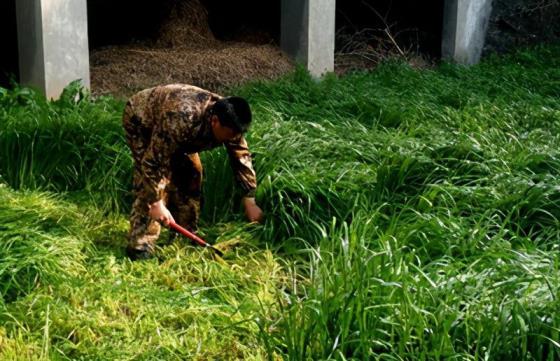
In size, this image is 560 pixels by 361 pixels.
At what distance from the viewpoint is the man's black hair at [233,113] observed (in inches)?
183

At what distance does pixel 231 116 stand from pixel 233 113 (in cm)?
2

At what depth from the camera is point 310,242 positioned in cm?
520

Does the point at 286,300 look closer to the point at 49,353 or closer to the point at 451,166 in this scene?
the point at 49,353

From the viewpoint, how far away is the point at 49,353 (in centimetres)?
399

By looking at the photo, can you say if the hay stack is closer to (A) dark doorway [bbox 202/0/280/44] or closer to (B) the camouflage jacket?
(A) dark doorway [bbox 202/0/280/44]

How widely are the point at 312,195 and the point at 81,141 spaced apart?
1638 millimetres

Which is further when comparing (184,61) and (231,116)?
(184,61)

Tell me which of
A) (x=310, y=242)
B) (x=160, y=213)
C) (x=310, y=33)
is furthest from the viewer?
(x=310, y=33)

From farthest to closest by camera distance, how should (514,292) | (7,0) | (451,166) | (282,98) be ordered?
(7,0) → (282,98) → (451,166) → (514,292)

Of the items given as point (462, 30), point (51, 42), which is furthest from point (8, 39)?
point (462, 30)

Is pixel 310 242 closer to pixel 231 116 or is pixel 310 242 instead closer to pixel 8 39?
pixel 231 116

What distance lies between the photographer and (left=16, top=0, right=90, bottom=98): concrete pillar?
7.07 m

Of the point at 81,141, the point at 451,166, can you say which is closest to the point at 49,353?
the point at 81,141

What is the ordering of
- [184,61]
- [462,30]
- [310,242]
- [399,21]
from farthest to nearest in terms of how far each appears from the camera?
[399,21] → [462,30] → [184,61] → [310,242]
